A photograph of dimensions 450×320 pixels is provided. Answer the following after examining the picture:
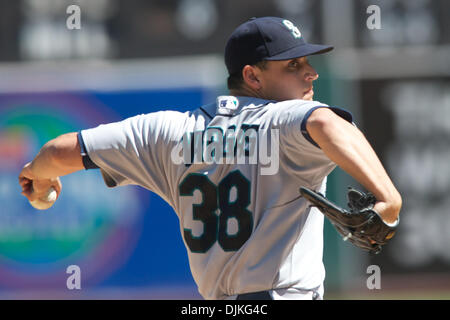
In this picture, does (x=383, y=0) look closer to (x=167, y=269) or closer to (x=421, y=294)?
(x=421, y=294)

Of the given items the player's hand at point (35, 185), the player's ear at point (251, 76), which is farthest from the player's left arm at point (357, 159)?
the player's hand at point (35, 185)

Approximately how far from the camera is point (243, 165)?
2324mm

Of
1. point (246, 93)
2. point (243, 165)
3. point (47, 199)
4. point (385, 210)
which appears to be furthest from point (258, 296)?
point (47, 199)

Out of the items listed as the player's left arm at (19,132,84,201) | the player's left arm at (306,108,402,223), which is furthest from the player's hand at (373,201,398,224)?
the player's left arm at (19,132,84,201)

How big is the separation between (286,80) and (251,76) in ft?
0.39

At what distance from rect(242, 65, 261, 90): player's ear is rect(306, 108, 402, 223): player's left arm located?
518 millimetres

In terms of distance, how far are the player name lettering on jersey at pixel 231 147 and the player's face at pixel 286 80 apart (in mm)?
218

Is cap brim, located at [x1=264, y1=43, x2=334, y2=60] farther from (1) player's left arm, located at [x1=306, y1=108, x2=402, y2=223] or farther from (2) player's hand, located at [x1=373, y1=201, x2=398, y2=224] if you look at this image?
(2) player's hand, located at [x1=373, y1=201, x2=398, y2=224]

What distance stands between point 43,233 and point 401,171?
3359 millimetres

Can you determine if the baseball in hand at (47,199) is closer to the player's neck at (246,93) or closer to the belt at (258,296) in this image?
the player's neck at (246,93)

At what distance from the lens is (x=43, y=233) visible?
674 centimetres

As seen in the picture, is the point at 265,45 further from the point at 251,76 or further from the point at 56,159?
the point at 56,159

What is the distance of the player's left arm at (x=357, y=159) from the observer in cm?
195

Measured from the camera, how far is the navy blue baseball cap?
243cm
